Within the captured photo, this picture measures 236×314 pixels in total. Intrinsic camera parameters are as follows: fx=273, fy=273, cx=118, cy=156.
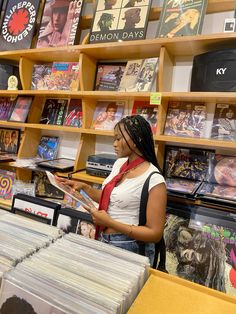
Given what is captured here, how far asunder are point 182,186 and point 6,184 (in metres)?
1.61

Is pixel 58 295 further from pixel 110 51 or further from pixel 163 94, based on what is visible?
pixel 110 51

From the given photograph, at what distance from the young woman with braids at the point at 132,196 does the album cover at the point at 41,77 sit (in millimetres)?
1284

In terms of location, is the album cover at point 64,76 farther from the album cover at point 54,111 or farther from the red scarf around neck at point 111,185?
the red scarf around neck at point 111,185

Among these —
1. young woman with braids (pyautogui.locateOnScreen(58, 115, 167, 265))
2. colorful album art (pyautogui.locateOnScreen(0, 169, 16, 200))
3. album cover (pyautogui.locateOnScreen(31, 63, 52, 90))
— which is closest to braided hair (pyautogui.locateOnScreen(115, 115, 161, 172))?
young woman with braids (pyautogui.locateOnScreen(58, 115, 167, 265))

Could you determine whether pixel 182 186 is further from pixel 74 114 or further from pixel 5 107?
pixel 5 107

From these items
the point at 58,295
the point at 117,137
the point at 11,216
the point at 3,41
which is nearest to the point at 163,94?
the point at 117,137

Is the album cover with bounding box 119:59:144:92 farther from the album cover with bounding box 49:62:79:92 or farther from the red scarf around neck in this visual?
the red scarf around neck

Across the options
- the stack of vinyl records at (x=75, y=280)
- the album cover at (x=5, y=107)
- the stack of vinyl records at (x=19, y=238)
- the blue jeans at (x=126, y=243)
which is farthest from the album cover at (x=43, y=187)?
the stack of vinyl records at (x=75, y=280)

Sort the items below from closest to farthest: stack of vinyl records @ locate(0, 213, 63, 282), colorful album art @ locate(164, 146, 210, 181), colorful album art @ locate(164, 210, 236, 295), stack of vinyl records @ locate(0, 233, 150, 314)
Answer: stack of vinyl records @ locate(0, 233, 150, 314) < stack of vinyl records @ locate(0, 213, 63, 282) < colorful album art @ locate(164, 210, 236, 295) < colorful album art @ locate(164, 146, 210, 181)

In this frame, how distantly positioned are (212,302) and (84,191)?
1049mm

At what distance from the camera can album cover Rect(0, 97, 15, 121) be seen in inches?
101

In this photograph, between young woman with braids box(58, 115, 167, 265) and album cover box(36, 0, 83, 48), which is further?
album cover box(36, 0, 83, 48)

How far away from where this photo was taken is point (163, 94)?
5.45 ft

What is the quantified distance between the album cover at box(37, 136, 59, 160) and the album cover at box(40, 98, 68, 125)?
6.0 inches
